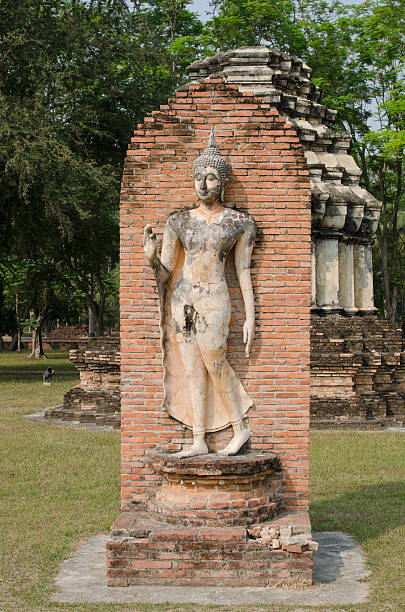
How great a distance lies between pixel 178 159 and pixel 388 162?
23062mm

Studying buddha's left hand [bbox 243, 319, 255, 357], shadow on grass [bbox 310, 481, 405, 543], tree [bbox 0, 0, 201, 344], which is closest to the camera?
buddha's left hand [bbox 243, 319, 255, 357]

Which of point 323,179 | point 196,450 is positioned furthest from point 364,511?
point 323,179

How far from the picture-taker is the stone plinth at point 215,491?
6.43 meters

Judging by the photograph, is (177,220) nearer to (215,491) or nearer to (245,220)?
(245,220)

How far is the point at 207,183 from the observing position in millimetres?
6730

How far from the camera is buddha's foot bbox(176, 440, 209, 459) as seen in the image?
666 centimetres

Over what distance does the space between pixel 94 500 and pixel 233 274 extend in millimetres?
3732

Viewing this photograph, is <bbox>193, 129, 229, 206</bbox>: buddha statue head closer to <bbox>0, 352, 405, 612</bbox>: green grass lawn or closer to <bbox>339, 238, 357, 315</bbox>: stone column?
<bbox>0, 352, 405, 612</bbox>: green grass lawn

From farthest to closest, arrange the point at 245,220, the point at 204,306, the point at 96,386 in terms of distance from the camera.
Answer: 1. the point at 96,386
2. the point at 245,220
3. the point at 204,306

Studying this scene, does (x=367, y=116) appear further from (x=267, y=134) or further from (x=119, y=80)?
(x=267, y=134)

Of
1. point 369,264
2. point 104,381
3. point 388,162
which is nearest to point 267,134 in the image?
point 104,381

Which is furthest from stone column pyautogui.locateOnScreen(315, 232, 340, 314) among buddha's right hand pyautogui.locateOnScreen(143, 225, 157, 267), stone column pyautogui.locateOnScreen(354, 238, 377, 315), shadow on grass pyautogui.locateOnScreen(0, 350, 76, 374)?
shadow on grass pyautogui.locateOnScreen(0, 350, 76, 374)

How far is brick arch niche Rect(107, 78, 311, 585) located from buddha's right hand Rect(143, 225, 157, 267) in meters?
0.55

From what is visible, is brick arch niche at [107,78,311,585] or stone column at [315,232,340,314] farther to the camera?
stone column at [315,232,340,314]
